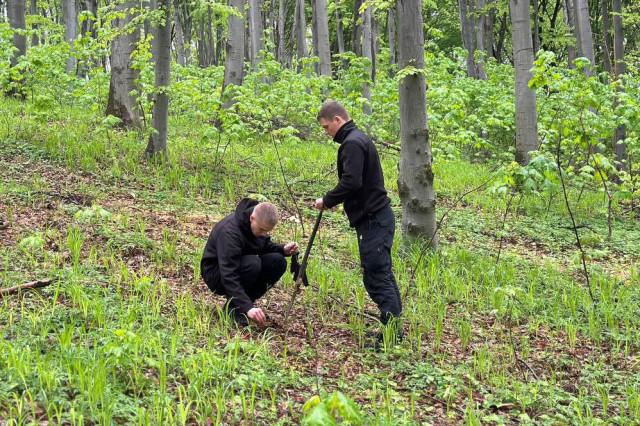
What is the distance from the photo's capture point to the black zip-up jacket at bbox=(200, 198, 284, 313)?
14.6ft

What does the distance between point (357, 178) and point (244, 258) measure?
119cm

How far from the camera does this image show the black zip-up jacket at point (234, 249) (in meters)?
4.45

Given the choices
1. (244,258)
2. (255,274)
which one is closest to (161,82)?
(244,258)

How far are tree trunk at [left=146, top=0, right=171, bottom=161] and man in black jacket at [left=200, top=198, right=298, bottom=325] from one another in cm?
423

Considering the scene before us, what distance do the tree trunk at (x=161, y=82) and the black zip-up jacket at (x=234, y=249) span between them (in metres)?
4.21

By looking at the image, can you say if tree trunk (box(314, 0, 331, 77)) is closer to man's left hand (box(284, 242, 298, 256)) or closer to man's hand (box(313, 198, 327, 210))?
man's left hand (box(284, 242, 298, 256))

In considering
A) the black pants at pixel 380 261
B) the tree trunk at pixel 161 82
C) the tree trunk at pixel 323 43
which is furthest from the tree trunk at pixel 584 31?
the black pants at pixel 380 261

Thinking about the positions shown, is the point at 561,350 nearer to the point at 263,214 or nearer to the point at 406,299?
the point at 406,299

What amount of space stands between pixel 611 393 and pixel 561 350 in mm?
719

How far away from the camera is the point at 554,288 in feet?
19.7

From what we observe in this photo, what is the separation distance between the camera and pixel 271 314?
5047mm

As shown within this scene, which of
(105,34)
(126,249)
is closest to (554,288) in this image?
(126,249)

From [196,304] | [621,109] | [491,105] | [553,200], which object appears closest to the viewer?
[196,304]

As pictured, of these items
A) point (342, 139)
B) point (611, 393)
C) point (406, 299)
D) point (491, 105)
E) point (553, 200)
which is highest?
point (491, 105)
